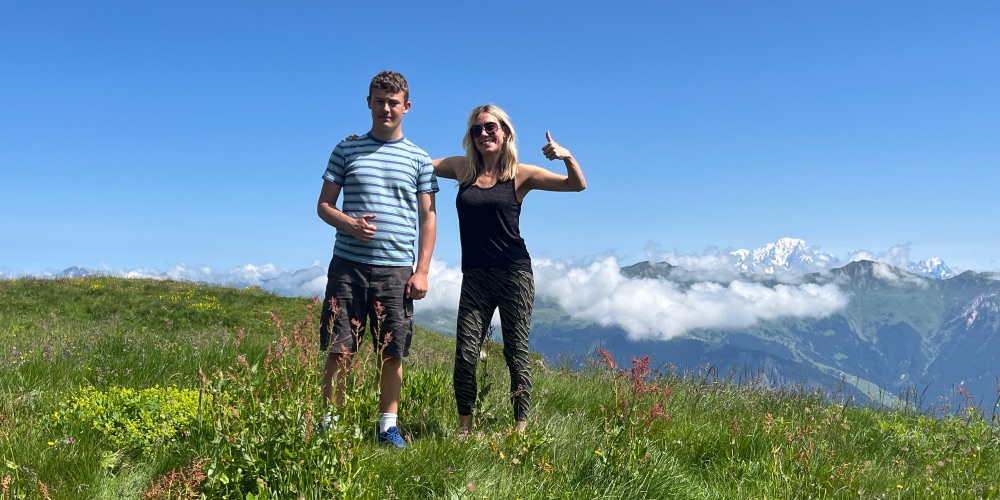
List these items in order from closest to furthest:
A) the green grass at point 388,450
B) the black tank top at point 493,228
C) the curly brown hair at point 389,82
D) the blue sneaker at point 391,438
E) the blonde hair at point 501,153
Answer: the green grass at point 388,450 < the blue sneaker at point 391,438 < the curly brown hair at point 389,82 < the black tank top at point 493,228 < the blonde hair at point 501,153

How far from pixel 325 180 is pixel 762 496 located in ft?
11.7

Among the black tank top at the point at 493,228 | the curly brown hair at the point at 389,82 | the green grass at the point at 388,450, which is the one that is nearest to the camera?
the green grass at the point at 388,450

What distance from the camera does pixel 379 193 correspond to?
14.8 feet

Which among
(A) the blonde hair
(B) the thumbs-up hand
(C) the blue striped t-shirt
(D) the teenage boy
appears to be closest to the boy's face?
(D) the teenage boy

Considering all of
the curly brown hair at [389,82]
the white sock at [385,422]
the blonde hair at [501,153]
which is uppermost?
the curly brown hair at [389,82]

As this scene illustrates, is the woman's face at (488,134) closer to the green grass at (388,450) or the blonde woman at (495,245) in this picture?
the blonde woman at (495,245)

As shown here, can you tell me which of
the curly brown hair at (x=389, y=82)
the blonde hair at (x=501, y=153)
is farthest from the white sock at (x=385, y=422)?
the curly brown hair at (x=389, y=82)

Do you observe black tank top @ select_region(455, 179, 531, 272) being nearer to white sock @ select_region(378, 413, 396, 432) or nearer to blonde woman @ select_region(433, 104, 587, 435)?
blonde woman @ select_region(433, 104, 587, 435)

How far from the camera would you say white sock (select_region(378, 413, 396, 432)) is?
4500mm

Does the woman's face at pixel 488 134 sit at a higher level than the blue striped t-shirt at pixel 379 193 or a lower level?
higher

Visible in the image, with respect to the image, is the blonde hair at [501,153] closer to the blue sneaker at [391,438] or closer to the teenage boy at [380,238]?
the teenage boy at [380,238]

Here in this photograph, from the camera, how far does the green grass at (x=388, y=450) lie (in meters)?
3.01

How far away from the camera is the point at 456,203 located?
192 inches

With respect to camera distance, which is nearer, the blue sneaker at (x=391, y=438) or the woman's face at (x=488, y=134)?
the blue sneaker at (x=391, y=438)
